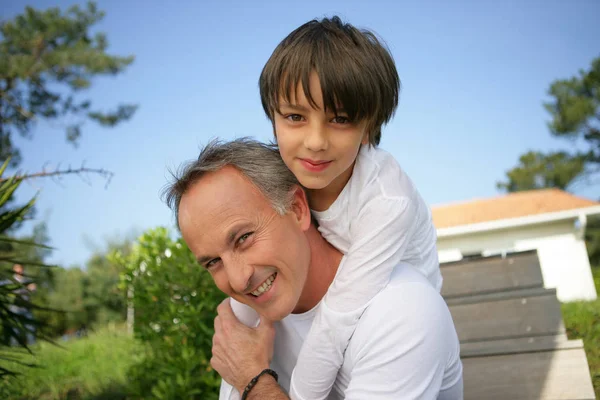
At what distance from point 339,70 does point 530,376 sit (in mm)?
2069

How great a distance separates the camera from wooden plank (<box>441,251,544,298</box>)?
13.0 ft

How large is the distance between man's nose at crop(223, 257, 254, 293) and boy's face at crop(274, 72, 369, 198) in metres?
0.37

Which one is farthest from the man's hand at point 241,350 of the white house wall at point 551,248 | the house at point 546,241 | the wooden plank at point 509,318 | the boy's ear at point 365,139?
the white house wall at point 551,248

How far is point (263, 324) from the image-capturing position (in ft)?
7.61

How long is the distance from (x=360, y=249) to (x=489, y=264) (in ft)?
7.88

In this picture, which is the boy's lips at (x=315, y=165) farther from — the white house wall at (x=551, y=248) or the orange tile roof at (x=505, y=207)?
the orange tile roof at (x=505, y=207)

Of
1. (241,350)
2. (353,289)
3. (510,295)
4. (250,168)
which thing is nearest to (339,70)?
(250,168)

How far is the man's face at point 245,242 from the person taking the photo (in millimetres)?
2094

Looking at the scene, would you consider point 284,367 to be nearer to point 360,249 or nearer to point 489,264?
point 360,249

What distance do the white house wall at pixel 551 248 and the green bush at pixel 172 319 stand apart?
13304 millimetres

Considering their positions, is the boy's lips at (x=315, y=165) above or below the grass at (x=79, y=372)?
above

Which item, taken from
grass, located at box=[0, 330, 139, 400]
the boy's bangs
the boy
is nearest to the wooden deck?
the boy

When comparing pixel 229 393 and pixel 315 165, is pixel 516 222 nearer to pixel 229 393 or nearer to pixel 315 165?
pixel 229 393

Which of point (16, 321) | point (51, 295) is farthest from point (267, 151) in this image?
point (51, 295)
